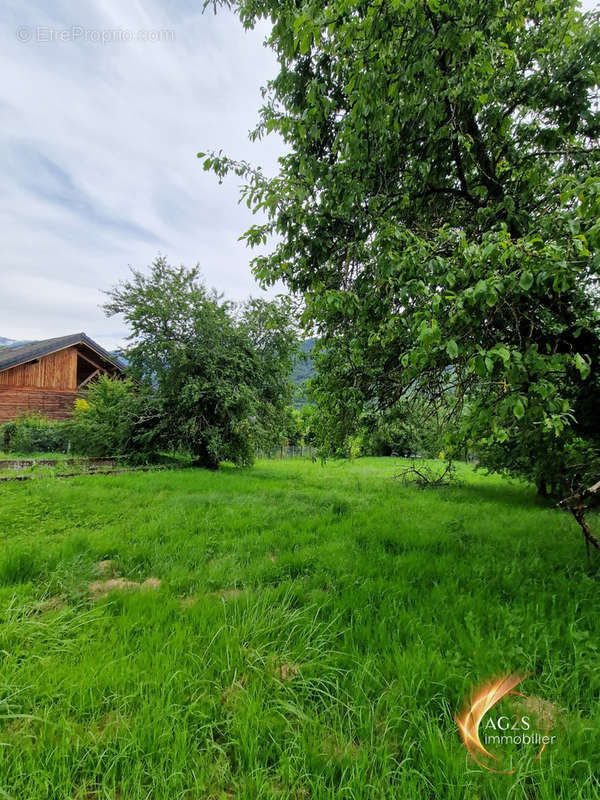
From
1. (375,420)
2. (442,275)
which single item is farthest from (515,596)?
(442,275)

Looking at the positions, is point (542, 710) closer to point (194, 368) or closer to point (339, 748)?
point (339, 748)

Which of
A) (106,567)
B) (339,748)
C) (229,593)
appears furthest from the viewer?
(106,567)

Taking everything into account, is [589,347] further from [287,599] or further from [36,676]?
[36,676]

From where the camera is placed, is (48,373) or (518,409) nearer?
(518,409)

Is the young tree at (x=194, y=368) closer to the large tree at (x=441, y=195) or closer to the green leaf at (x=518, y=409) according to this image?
the large tree at (x=441, y=195)

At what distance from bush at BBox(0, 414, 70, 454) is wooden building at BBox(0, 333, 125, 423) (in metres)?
3.07

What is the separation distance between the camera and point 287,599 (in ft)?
9.05

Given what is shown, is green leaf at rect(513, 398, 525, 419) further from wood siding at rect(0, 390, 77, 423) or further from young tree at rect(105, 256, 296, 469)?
wood siding at rect(0, 390, 77, 423)

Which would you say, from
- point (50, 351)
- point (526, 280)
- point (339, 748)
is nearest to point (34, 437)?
point (50, 351)

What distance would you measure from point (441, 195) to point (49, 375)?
67.1 feet

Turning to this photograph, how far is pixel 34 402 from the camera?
16.5 m

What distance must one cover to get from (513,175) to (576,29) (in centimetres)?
143

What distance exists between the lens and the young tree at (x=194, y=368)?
11.8 m

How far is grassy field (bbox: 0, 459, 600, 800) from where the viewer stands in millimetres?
1366
